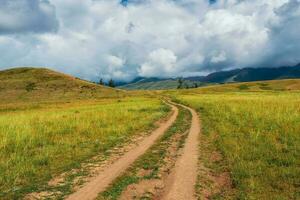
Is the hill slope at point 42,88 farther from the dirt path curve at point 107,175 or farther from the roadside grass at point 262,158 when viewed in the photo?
the dirt path curve at point 107,175

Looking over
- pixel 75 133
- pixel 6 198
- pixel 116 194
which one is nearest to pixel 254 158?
pixel 116 194

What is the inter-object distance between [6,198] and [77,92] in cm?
10893

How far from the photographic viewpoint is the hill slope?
340 feet

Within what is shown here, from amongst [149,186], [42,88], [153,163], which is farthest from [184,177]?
[42,88]

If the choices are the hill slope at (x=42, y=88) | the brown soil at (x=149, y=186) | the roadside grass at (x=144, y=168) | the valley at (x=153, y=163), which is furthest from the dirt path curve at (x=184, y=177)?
the hill slope at (x=42, y=88)

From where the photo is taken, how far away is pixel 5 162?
1355cm

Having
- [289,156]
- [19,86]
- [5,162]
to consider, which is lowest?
[289,156]

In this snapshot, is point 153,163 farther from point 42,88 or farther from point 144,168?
point 42,88

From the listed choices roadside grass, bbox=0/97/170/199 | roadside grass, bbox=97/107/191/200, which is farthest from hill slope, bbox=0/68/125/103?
roadside grass, bbox=97/107/191/200

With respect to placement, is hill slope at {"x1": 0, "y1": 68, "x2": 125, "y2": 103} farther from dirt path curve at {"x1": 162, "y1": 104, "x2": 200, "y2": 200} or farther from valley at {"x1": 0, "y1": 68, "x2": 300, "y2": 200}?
dirt path curve at {"x1": 162, "y1": 104, "x2": 200, "y2": 200}

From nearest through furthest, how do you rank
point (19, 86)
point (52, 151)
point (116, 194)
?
point (116, 194) → point (52, 151) → point (19, 86)

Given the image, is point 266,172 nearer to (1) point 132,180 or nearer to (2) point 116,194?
(1) point 132,180

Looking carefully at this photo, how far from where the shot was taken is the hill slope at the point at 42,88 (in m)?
104

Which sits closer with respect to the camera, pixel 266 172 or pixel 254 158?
pixel 266 172
